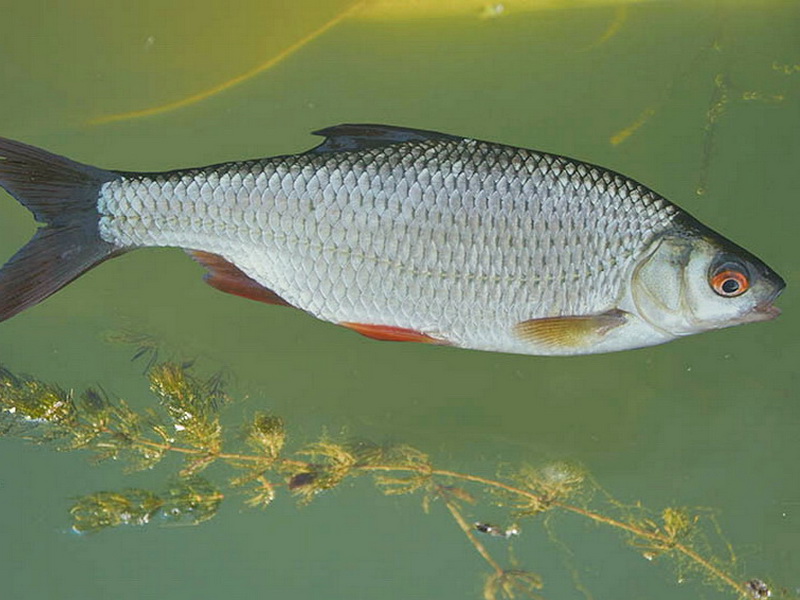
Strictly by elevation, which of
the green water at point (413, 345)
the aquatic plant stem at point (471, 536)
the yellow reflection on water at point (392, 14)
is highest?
the yellow reflection on water at point (392, 14)

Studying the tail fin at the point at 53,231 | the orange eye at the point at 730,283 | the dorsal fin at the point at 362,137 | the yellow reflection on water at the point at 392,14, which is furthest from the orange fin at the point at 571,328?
the tail fin at the point at 53,231

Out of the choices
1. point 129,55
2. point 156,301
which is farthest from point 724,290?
point 129,55

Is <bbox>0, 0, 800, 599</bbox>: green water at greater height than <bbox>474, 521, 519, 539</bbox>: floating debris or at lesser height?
greater

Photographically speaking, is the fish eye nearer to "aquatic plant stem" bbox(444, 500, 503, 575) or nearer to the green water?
the green water

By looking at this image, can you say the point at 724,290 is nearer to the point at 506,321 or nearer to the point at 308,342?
the point at 506,321

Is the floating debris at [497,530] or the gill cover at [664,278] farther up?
the gill cover at [664,278]

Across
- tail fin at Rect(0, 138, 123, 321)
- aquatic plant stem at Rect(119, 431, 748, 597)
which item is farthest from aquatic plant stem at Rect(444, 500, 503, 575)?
tail fin at Rect(0, 138, 123, 321)

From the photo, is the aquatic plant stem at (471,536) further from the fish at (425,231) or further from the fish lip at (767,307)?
the fish lip at (767,307)

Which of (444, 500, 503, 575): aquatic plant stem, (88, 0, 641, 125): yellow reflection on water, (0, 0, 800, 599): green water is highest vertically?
(88, 0, 641, 125): yellow reflection on water
